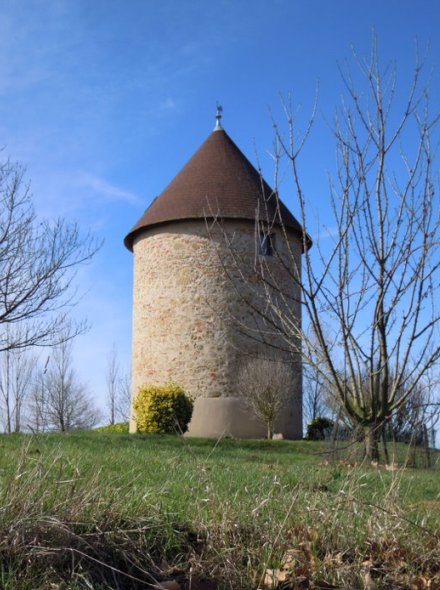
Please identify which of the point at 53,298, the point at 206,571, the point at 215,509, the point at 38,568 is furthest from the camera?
the point at 53,298

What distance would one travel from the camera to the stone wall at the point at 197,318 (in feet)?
65.3

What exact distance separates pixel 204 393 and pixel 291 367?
2.65 m

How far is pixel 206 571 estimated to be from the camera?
134 inches

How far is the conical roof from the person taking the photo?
20344mm

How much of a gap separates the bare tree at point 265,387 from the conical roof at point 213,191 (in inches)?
156

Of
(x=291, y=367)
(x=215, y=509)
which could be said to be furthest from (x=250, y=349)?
(x=215, y=509)

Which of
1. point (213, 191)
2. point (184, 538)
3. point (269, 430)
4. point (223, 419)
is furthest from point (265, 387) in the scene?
point (184, 538)

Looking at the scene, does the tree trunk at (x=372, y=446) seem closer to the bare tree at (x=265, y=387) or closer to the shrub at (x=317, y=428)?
the bare tree at (x=265, y=387)

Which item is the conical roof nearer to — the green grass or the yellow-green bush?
the yellow-green bush

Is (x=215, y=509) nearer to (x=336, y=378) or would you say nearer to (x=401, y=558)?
(x=401, y=558)

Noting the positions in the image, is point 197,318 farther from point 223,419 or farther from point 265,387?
point 223,419

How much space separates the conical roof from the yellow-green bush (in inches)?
200

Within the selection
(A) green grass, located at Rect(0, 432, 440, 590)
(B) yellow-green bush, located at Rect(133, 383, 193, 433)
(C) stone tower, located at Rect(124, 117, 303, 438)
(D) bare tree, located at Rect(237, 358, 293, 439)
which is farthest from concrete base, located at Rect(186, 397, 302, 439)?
(A) green grass, located at Rect(0, 432, 440, 590)

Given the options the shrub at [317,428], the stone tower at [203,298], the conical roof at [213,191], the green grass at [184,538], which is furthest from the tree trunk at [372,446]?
the shrub at [317,428]
